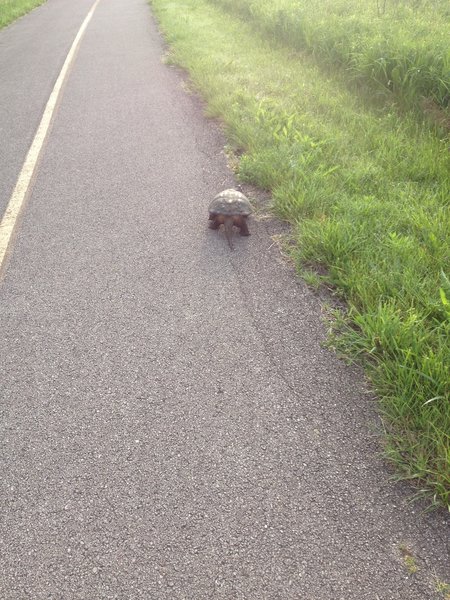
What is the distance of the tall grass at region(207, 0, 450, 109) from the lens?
212 inches

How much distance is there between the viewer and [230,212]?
372cm

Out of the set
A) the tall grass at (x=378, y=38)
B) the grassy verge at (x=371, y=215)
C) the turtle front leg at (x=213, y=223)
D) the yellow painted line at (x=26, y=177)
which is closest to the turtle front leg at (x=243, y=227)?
the turtle front leg at (x=213, y=223)

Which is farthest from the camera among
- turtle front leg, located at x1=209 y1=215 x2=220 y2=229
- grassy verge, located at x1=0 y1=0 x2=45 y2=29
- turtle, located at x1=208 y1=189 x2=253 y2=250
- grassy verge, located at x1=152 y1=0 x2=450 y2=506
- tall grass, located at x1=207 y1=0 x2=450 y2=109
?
grassy verge, located at x1=0 y1=0 x2=45 y2=29

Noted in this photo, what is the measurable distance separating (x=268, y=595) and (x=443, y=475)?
0.87 m

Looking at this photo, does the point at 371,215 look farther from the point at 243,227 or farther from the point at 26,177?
the point at 26,177

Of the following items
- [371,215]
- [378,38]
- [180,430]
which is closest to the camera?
[180,430]

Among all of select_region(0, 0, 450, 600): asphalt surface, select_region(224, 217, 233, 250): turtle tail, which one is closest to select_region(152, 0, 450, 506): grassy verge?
select_region(0, 0, 450, 600): asphalt surface

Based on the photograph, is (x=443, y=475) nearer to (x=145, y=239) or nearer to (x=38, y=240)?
(x=145, y=239)

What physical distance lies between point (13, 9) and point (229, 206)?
17.9 m

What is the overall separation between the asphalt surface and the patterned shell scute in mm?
222

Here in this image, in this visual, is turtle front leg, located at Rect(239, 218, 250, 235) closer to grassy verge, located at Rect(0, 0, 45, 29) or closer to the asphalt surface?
the asphalt surface

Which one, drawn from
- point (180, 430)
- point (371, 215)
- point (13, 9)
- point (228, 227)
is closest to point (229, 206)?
point (228, 227)

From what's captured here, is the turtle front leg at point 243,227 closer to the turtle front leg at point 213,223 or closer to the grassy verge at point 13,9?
the turtle front leg at point 213,223

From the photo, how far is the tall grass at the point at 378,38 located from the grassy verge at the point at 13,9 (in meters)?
9.64
